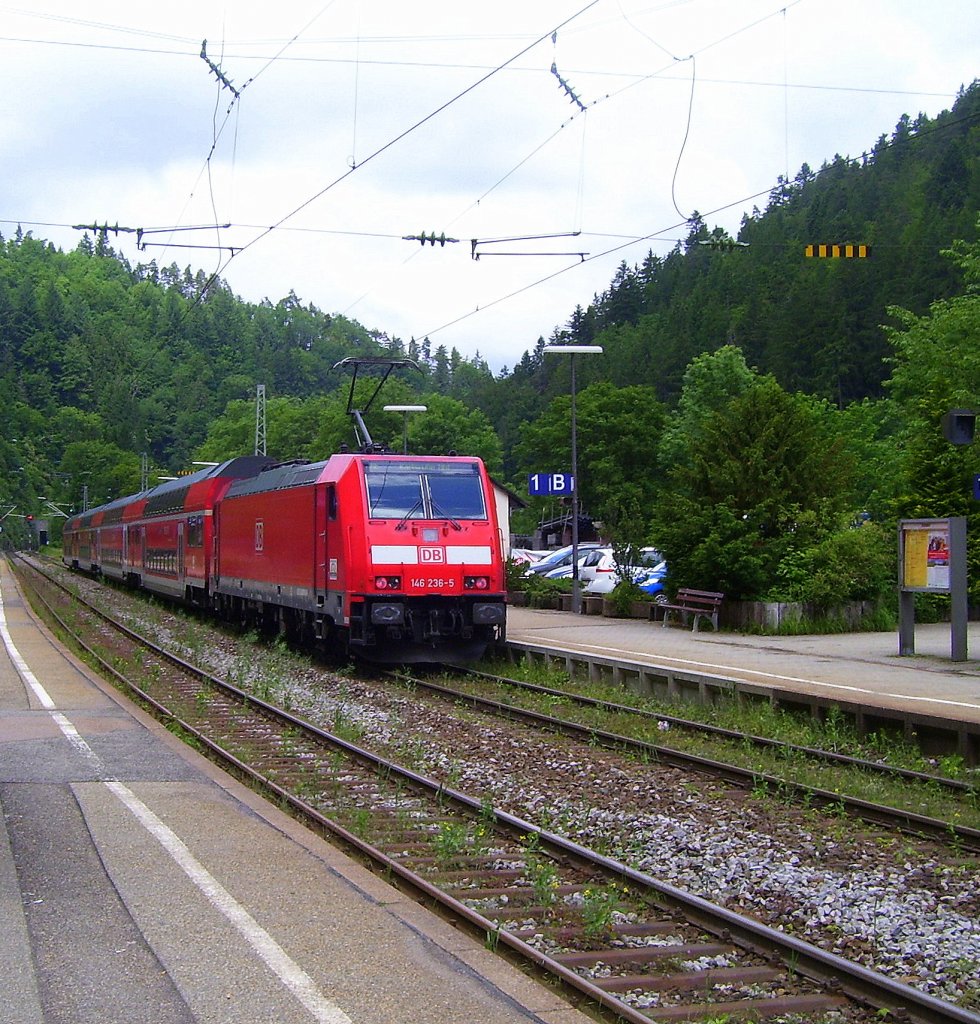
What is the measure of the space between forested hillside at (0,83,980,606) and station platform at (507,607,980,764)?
7.10 feet

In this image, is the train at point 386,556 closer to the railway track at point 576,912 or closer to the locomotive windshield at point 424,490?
the locomotive windshield at point 424,490

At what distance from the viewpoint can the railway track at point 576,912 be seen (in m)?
5.69

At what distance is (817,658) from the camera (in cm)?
2003

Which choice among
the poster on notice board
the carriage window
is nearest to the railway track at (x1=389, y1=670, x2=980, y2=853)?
the poster on notice board

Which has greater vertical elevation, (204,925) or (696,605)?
(696,605)

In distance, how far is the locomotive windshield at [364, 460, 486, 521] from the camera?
62.3 ft

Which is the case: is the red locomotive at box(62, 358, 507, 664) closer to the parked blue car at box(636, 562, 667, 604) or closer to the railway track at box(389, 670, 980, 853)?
the railway track at box(389, 670, 980, 853)

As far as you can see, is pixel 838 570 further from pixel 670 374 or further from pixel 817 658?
pixel 670 374

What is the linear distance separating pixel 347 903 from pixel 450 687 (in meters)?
10.9

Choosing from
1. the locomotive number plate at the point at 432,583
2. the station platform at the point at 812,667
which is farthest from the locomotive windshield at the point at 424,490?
the station platform at the point at 812,667

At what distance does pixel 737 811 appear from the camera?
9.93 metres

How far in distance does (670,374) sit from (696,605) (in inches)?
2623

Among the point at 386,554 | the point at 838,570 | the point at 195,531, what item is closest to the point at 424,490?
the point at 386,554

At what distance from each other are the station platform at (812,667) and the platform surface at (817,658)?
0.5 inches
